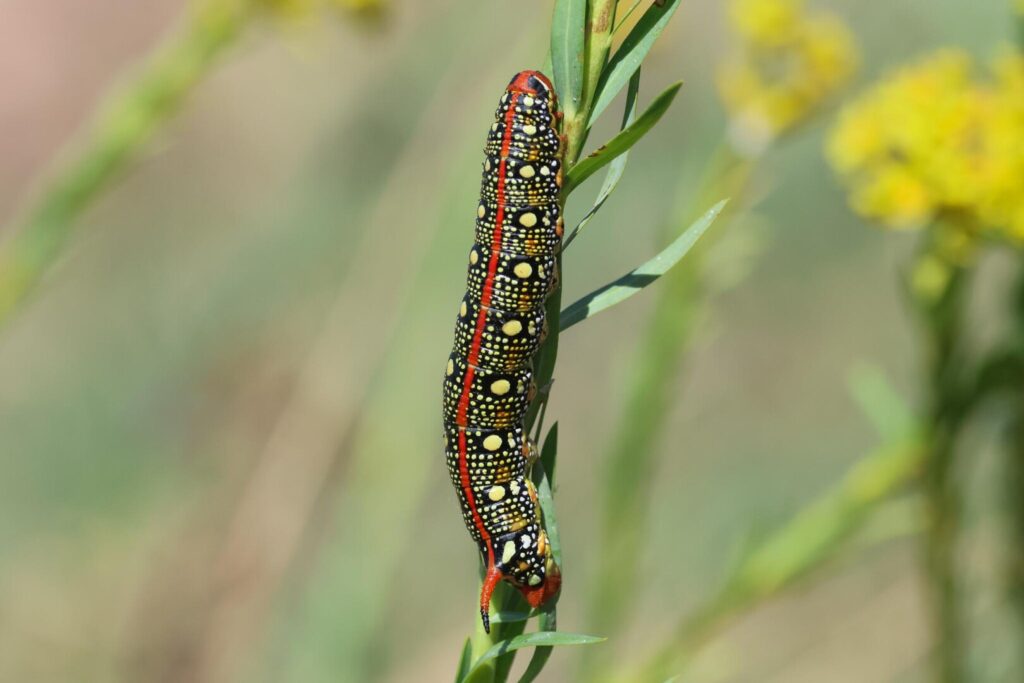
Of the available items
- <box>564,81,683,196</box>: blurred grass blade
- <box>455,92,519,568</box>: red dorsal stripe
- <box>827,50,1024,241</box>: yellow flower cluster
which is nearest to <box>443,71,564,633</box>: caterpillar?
<box>455,92,519,568</box>: red dorsal stripe

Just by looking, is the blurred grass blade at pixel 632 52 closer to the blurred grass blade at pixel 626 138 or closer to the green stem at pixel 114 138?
the blurred grass blade at pixel 626 138

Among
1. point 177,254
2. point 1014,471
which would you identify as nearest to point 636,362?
point 1014,471

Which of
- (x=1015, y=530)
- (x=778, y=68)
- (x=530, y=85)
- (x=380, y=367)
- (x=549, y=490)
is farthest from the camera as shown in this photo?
(x=380, y=367)

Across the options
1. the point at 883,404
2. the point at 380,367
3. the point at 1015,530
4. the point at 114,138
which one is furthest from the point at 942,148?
the point at 380,367

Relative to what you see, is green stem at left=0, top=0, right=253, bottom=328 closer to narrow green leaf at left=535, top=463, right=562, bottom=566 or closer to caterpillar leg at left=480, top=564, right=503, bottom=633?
caterpillar leg at left=480, top=564, right=503, bottom=633

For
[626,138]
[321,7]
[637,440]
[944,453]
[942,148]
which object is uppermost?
[321,7]

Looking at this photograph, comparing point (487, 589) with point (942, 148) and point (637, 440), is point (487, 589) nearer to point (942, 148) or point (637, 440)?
point (637, 440)
